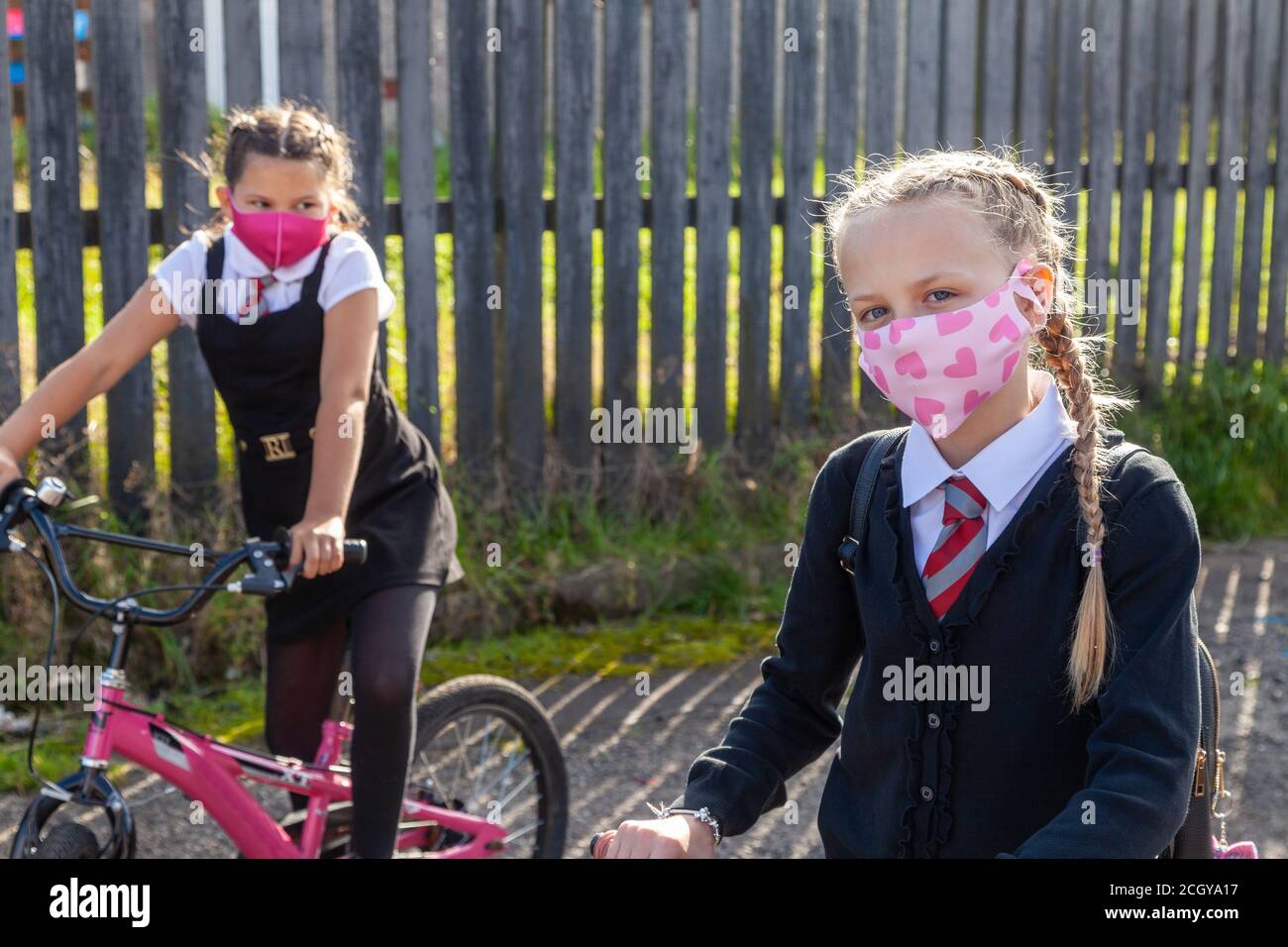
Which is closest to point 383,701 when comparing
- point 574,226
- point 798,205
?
point 574,226

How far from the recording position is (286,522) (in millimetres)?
3451

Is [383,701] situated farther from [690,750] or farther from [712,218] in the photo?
[712,218]

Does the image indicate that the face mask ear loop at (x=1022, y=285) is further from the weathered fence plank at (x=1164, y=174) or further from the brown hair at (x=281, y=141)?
the weathered fence plank at (x=1164, y=174)

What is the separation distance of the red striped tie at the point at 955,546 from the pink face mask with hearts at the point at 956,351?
95 mm

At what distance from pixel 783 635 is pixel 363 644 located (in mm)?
1421

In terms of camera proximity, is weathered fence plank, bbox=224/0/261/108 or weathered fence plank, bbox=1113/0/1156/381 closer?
weathered fence plank, bbox=224/0/261/108

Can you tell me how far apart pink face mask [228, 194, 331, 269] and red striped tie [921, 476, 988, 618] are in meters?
1.75

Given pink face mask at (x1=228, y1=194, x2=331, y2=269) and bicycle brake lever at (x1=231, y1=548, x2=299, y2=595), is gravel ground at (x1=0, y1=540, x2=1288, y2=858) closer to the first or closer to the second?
bicycle brake lever at (x1=231, y1=548, x2=299, y2=595)

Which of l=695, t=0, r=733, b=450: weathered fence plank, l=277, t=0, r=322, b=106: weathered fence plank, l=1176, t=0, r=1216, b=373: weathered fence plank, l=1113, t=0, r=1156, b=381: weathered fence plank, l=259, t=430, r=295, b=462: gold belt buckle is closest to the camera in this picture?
l=259, t=430, r=295, b=462: gold belt buckle

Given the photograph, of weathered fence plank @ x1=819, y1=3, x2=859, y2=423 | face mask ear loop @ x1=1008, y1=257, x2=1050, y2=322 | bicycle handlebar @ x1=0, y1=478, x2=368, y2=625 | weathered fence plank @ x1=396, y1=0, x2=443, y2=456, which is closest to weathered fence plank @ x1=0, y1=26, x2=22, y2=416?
weathered fence plank @ x1=396, y1=0, x2=443, y2=456

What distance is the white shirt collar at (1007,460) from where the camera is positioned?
1.93 m

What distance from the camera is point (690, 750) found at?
4.61 metres

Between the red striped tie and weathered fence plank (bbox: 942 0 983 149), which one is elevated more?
weathered fence plank (bbox: 942 0 983 149)

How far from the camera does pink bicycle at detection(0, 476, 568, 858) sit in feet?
9.36
